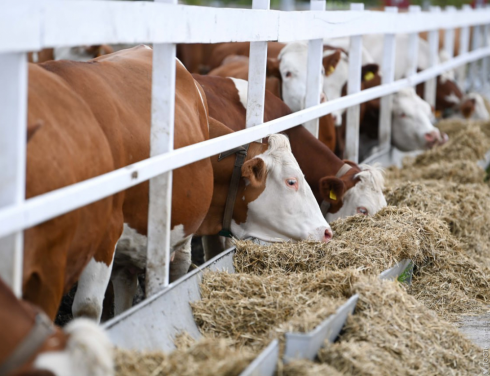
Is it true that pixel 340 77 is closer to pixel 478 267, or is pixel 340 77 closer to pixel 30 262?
pixel 478 267

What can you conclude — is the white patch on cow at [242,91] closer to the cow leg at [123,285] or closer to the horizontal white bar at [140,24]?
the horizontal white bar at [140,24]

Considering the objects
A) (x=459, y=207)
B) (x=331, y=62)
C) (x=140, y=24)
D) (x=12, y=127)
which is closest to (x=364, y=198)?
(x=459, y=207)

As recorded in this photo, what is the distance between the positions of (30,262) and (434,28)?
8.32 metres

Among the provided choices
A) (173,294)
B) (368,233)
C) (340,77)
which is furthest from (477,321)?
(340,77)

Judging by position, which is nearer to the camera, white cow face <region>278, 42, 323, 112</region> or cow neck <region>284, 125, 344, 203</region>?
cow neck <region>284, 125, 344, 203</region>

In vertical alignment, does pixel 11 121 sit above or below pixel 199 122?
above

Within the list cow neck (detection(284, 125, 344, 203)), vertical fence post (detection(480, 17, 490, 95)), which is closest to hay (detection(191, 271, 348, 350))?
cow neck (detection(284, 125, 344, 203))

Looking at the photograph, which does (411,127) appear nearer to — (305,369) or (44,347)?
(305,369)

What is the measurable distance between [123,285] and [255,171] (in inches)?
38.3

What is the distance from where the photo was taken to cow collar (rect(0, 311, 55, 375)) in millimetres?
1849

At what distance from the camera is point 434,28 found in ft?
32.0

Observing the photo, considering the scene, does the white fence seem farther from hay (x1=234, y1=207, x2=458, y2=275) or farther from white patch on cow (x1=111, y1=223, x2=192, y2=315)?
hay (x1=234, y1=207, x2=458, y2=275)

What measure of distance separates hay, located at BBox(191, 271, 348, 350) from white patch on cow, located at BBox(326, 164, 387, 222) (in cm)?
171

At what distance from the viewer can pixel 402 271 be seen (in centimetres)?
421
